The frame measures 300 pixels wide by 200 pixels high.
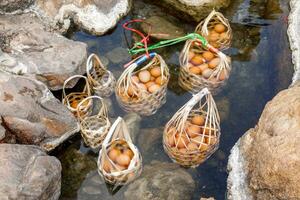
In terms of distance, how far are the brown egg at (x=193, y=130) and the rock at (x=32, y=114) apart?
1216mm

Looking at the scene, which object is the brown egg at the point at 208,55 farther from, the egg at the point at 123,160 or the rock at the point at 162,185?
the egg at the point at 123,160

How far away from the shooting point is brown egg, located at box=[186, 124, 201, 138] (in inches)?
172

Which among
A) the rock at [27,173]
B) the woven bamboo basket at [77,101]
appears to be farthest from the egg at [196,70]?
the rock at [27,173]

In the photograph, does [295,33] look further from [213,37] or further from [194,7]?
[194,7]

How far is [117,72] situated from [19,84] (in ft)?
4.42

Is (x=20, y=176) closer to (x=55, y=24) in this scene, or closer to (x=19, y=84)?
(x=19, y=84)

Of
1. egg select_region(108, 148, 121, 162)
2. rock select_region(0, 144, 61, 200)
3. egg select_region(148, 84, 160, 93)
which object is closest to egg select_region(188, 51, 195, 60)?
egg select_region(148, 84, 160, 93)

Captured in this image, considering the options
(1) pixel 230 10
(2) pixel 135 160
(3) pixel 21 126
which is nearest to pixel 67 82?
(3) pixel 21 126

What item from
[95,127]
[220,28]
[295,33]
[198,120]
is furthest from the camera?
[220,28]

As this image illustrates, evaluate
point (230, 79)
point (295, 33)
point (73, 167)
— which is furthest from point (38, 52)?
point (295, 33)

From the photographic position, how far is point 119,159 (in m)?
4.25

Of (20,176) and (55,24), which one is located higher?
(55,24)

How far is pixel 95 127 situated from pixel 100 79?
653 mm

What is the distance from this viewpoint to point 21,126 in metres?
4.23
